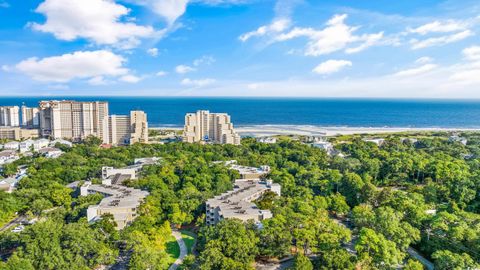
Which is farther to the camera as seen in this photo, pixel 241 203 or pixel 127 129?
pixel 127 129

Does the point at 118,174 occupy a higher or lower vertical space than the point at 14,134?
lower

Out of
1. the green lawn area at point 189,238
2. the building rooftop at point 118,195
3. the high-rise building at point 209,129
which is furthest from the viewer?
the high-rise building at point 209,129

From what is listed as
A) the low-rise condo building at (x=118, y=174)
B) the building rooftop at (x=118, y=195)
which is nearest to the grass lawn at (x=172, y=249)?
the building rooftop at (x=118, y=195)

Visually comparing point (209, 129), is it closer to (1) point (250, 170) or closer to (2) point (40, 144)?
(1) point (250, 170)

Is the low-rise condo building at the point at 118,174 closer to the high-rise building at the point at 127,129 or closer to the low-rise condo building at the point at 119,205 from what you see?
the low-rise condo building at the point at 119,205

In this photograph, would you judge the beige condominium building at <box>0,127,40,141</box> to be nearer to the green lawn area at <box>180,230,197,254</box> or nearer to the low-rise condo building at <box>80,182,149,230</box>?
the low-rise condo building at <box>80,182,149,230</box>

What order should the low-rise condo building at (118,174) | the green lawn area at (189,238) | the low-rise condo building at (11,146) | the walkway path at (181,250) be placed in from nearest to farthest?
the walkway path at (181,250), the green lawn area at (189,238), the low-rise condo building at (118,174), the low-rise condo building at (11,146)

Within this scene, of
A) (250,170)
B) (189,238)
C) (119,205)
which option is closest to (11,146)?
(119,205)
